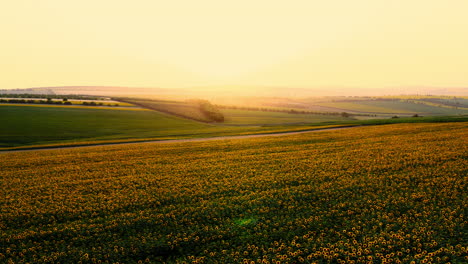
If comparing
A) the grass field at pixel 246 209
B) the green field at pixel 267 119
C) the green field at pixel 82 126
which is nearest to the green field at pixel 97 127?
the green field at pixel 82 126

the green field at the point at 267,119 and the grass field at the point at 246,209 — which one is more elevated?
the green field at the point at 267,119

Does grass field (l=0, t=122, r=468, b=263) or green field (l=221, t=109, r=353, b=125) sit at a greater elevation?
green field (l=221, t=109, r=353, b=125)

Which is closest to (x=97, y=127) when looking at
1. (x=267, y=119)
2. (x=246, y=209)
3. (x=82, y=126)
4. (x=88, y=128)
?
(x=88, y=128)

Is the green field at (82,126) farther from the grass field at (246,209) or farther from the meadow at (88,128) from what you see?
the grass field at (246,209)

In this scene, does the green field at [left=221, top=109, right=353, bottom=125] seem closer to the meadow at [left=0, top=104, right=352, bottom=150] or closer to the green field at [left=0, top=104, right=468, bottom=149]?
the green field at [left=0, top=104, right=468, bottom=149]

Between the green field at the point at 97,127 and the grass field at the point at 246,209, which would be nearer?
the grass field at the point at 246,209

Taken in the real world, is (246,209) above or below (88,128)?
below

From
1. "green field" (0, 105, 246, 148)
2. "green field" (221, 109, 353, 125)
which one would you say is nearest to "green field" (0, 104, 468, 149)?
"green field" (0, 105, 246, 148)

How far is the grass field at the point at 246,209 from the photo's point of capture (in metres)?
11.3

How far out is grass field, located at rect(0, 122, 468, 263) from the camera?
11297 millimetres

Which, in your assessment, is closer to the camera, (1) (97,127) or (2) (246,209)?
(2) (246,209)

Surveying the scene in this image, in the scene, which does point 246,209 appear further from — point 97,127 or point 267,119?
point 267,119

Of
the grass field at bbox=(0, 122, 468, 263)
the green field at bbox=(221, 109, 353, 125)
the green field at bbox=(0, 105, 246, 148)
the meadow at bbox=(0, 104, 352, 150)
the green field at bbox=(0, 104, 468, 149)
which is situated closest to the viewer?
the grass field at bbox=(0, 122, 468, 263)

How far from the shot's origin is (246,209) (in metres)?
14.9
